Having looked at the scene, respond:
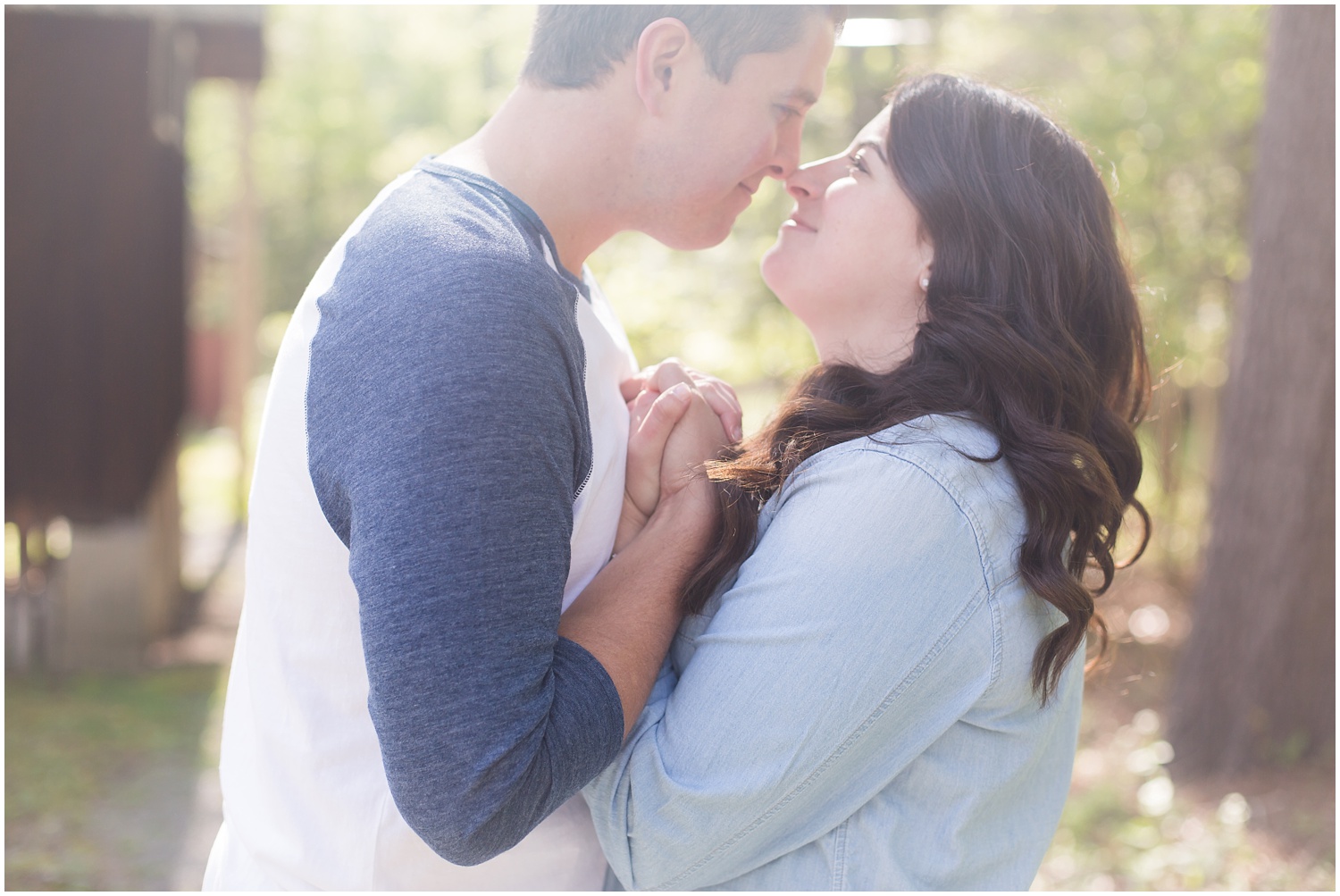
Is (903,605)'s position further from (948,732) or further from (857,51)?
(857,51)

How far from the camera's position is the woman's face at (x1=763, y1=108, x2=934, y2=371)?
1.86 metres

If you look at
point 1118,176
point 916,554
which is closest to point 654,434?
point 916,554

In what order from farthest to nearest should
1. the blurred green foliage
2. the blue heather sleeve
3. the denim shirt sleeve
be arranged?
the blurred green foliage, the denim shirt sleeve, the blue heather sleeve

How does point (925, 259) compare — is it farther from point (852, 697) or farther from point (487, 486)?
point (487, 486)

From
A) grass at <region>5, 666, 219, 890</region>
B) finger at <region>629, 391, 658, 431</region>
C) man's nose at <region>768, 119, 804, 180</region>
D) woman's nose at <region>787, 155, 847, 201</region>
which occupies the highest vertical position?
man's nose at <region>768, 119, 804, 180</region>

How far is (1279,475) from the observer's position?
16.1 ft

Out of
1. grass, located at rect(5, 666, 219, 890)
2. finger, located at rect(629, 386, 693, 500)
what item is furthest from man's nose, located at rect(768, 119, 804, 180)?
grass, located at rect(5, 666, 219, 890)

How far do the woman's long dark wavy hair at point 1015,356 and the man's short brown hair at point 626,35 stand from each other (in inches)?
11.3

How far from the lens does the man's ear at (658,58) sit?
174cm

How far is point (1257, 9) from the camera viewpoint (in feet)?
21.0

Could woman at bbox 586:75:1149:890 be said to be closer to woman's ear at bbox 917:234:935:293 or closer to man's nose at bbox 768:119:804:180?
woman's ear at bbox 917:234:935:293

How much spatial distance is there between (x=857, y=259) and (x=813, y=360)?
13.9 ft

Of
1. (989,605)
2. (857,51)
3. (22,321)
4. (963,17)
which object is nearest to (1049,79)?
(963,17)

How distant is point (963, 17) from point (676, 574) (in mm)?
8197
